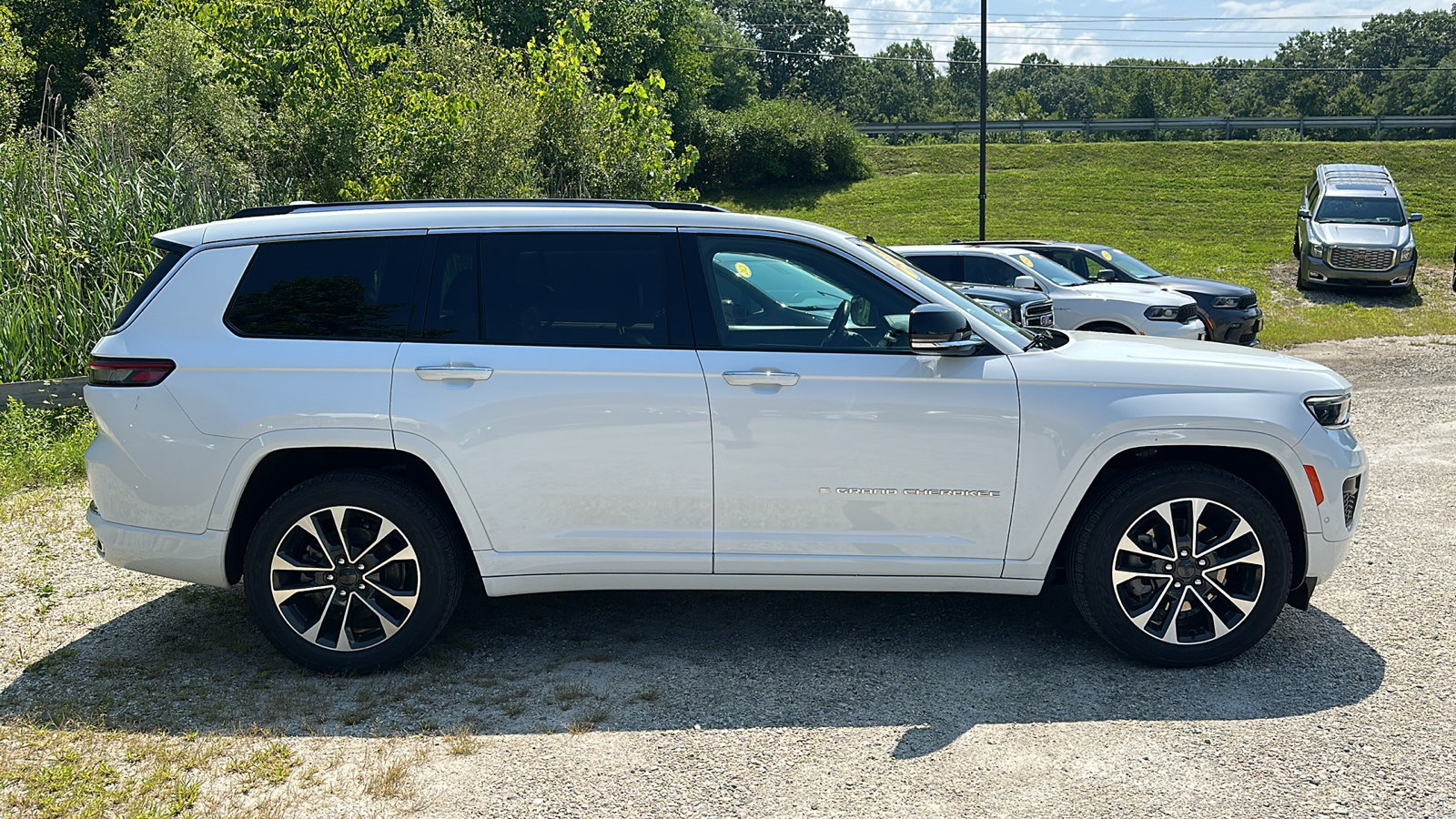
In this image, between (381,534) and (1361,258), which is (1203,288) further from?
(381,534)

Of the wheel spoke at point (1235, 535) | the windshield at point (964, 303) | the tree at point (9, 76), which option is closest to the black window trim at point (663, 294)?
the windshield at point (964, 303)

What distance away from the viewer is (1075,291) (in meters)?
13.3

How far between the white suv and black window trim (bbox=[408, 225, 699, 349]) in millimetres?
11

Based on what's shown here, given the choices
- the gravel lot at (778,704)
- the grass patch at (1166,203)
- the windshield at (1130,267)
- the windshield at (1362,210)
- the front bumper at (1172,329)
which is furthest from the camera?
the grass patch at (1166,203)

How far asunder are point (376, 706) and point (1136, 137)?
4694 centimetres

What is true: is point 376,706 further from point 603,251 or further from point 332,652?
point 603,251

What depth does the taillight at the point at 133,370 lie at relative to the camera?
4.41m

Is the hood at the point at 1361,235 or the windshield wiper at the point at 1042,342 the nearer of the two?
the windshield wiper at the point at 1042,342

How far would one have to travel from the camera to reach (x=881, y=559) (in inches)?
176

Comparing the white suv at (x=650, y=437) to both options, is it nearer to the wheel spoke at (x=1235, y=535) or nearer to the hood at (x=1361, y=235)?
the wheel spoke at (x=1235, y=535)

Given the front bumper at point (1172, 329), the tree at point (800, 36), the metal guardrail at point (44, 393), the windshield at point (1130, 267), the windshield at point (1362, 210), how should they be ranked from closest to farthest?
the metal guardrail at point (44, 393)
the front bumper at point (1172, 329)
the windshield at point (1130, 267)
the windshield at point (1362, 210)
the tree at point (800, 36)

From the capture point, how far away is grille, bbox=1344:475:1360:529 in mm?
4496

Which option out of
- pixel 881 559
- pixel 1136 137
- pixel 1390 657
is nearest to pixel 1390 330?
pixel 1390 657

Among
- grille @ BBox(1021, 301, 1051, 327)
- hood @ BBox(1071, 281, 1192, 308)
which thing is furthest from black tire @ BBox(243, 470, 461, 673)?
hood @ BBox(1071, 281, 1192, 308)
